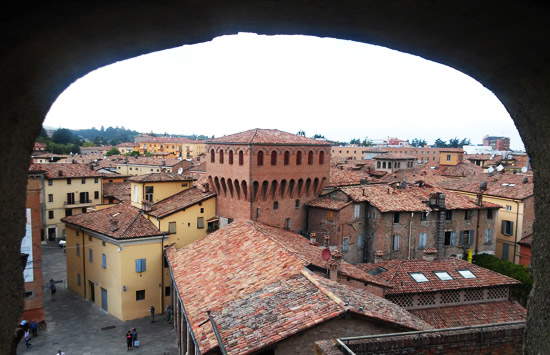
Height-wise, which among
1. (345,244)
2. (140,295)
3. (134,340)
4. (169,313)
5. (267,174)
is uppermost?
(267,174)

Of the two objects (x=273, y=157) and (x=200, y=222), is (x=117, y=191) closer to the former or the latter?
(x=200, y=222)

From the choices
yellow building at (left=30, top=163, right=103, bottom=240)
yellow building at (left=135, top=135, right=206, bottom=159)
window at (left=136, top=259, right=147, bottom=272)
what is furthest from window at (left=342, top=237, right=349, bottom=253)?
yellow building at (left=135, top=135, right=206, bottom=159)

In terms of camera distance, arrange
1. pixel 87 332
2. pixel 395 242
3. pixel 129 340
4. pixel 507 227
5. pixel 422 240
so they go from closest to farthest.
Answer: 1. pixel 129 340
2. pixel 87 332
3. pixel 395 242
4. pixel 422 240
5. pixel 507 227

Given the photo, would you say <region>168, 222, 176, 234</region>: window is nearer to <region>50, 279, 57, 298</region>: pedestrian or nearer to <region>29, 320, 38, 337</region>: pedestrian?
<region>29, 320, 38, 337</region>: pedestrian

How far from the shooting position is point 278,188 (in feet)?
105

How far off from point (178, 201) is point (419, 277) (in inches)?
697

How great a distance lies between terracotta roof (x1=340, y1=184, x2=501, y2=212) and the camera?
32.6 m

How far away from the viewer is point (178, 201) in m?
32.1

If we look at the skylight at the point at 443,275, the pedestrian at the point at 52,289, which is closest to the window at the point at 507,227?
the skylight at the point at 443,275

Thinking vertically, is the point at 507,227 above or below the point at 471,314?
above

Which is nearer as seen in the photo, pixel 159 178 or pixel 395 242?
pixel 395 242

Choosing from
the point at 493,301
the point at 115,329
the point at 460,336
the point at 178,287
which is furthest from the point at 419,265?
the point at 115,329

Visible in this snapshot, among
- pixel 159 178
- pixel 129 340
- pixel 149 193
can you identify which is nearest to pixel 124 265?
pixel 129 340

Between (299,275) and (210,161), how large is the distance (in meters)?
19.5
